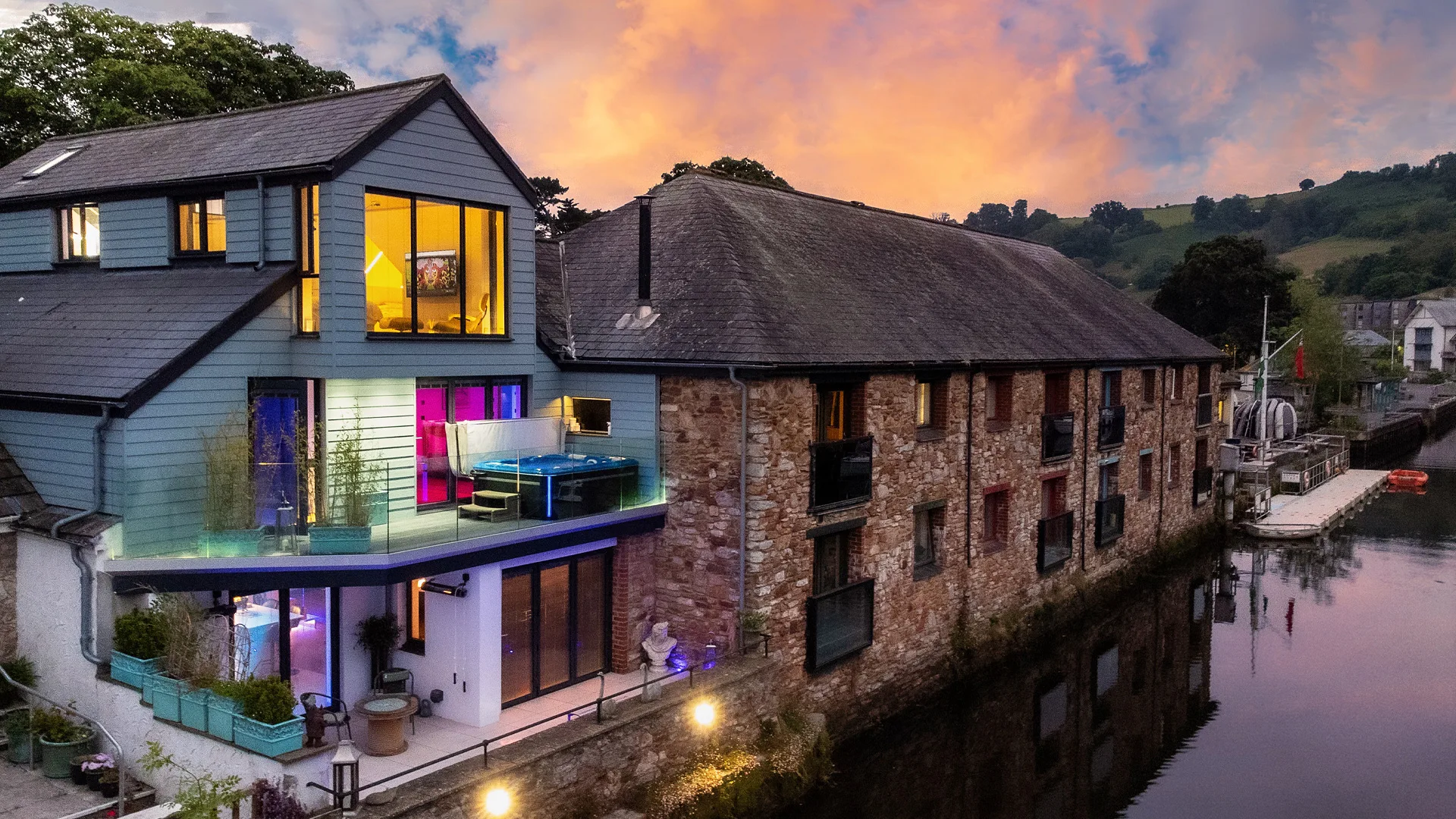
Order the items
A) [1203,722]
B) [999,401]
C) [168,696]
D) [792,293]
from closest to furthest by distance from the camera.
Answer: [168,696] → [792,293] → [1203,722] → [999,401]

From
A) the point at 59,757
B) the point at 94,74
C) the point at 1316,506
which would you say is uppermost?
the point at 94,74

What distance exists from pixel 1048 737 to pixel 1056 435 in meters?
6.59

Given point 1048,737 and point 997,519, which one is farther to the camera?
point 997,519

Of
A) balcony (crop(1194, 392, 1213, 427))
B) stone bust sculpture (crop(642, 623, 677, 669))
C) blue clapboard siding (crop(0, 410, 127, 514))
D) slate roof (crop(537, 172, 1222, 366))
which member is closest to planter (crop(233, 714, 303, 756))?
blue clapboard siding (crop(0, 410, 127, 514))

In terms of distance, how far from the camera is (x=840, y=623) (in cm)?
1566

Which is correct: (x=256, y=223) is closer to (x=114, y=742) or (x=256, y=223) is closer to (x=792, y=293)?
(x=114, y=742)

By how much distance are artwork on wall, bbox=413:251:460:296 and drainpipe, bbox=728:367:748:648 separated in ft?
13.1

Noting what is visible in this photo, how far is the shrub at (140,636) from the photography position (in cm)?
1143

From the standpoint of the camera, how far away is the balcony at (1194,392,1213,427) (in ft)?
99.7

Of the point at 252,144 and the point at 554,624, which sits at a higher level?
the point at 252,144

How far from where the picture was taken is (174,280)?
14.0m

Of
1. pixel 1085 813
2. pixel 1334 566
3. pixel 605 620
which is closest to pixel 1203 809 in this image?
pixel 1085 813

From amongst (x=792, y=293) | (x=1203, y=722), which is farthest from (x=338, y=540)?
(x=1203, y=722)

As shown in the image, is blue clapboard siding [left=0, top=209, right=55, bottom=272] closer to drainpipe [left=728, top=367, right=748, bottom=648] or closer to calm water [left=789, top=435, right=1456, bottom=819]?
drainpipe [left=728, top=367, right=748, bottom=648]
